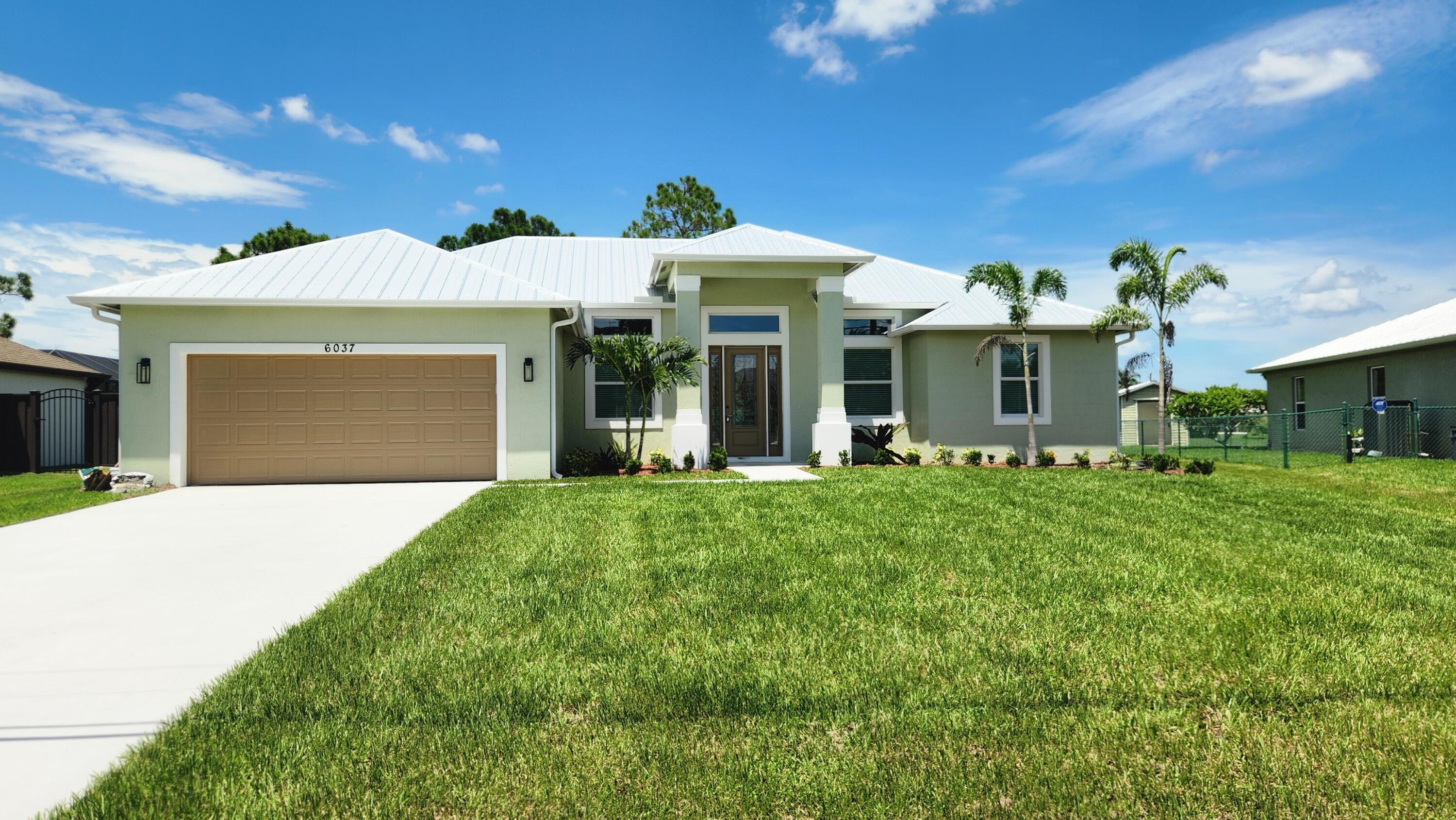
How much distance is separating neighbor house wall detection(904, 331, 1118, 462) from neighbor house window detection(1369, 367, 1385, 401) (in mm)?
10375

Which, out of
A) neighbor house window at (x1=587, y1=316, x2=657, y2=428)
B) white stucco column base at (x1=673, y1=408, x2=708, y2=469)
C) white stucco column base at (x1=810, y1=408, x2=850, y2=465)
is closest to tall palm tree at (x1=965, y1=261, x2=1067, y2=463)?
white stucco column base at (x1=810, y1=408, x2=850, y2=465)

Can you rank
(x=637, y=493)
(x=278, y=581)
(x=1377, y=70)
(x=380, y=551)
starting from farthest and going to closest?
(x=1377, y=70) < (x=637, y=493) < (x=380, y=551) < (x=278, y=581)

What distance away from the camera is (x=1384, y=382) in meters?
19.9

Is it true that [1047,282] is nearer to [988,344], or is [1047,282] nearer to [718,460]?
[988,344]

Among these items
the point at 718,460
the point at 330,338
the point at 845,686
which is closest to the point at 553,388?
the point at 718,460

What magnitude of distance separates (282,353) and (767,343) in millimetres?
8765

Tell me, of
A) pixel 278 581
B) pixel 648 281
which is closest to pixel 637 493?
pixel 278 581

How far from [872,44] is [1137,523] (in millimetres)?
12423

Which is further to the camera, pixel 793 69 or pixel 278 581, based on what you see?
pixel 793 69

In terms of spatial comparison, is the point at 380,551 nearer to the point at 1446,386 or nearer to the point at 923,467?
the point at 923,467

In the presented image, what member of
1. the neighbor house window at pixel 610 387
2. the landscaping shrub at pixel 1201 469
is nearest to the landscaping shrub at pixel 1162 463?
the landscaping shrub at pixel 1201 469

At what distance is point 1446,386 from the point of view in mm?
17422

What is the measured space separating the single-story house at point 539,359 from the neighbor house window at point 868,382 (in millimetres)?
39

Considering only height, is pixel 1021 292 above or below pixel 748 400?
above
